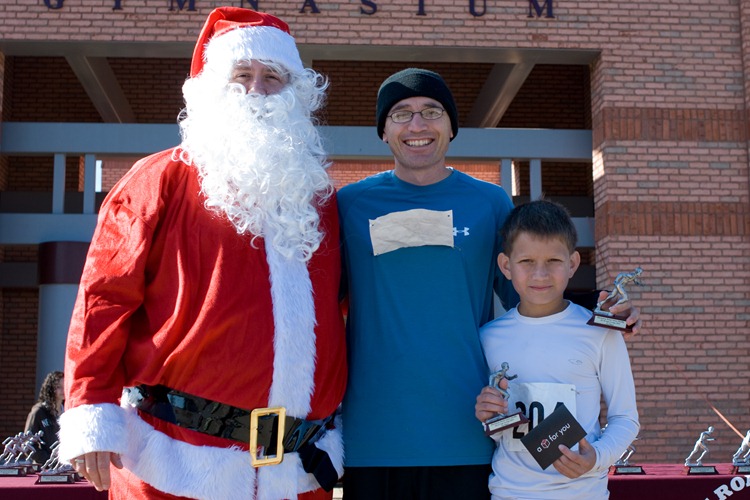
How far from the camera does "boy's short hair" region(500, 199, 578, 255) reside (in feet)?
8.38

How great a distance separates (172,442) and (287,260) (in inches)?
24.7

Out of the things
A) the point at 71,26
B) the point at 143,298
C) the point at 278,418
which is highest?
the point at 71,26

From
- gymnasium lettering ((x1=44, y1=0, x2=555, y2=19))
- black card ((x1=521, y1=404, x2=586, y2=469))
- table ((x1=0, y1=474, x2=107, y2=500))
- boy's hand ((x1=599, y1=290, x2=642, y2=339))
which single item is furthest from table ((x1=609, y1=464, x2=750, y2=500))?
gymnasium lettering ((x1=44, y1=0, x2=555, y2=19))

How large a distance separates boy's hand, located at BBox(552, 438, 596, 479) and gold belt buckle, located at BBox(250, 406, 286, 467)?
792 millimetres

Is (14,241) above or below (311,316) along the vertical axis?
above

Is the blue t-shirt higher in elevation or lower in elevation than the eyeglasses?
lower

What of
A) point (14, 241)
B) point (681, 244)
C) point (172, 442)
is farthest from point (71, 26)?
point (172, 442)

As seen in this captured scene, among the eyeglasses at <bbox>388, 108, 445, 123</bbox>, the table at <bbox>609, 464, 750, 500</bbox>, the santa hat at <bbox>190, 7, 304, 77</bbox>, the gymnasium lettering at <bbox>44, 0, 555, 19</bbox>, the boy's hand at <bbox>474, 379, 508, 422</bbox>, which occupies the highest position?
the gymnasium lettering at <bbox>44, 0, 555, 19</bbox>

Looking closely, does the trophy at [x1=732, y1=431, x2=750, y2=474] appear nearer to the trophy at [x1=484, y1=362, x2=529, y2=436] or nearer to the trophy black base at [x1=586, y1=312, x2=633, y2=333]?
the trophy black base at [x1=586, y1=312, x2=633, y2=333]

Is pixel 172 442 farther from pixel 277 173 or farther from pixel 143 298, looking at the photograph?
pixel 277 173

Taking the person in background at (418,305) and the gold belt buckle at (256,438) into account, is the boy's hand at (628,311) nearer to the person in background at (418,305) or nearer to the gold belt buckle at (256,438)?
the person in background at (418,305)

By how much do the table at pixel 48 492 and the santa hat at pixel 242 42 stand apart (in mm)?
2248

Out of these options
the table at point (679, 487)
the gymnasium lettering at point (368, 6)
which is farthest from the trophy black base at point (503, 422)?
the gymnasium lettering at point (368, 6)

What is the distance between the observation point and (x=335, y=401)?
2.49m
